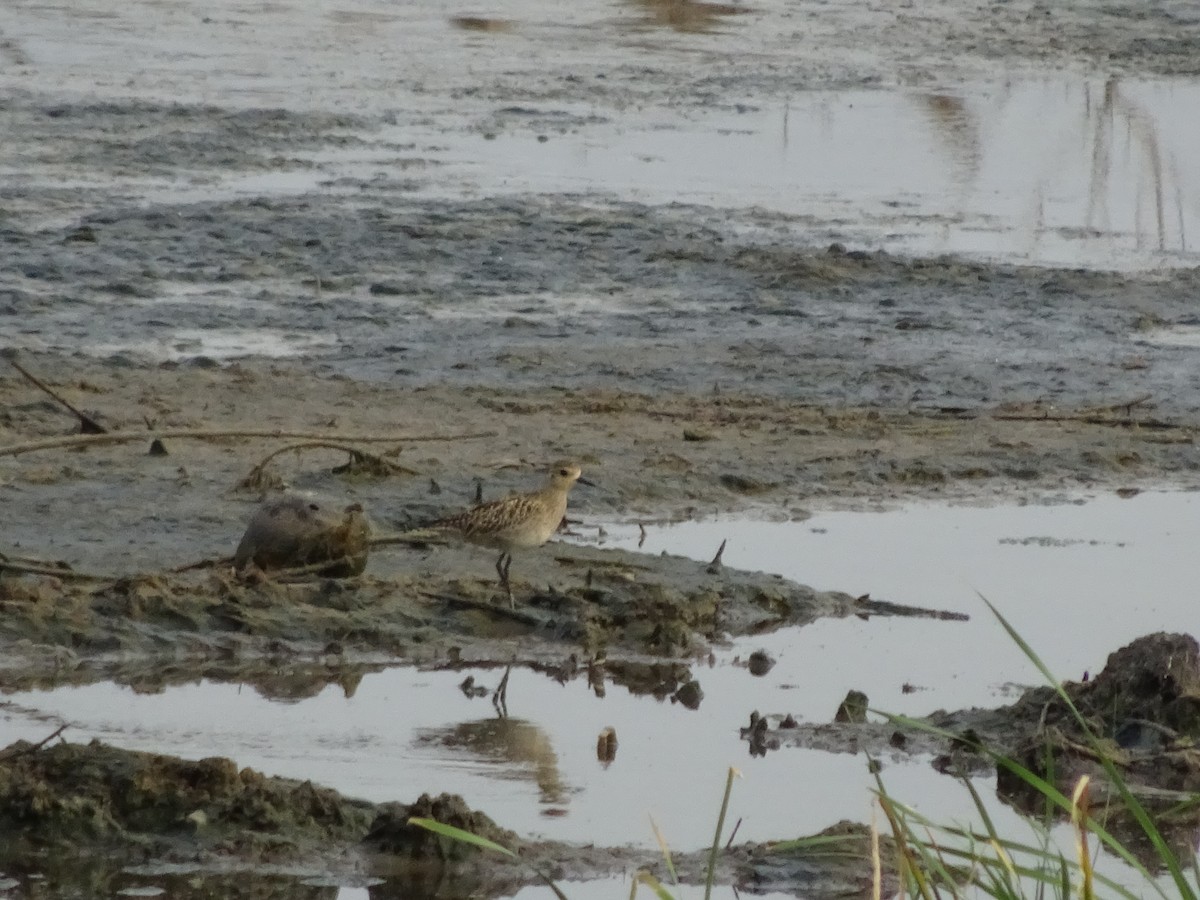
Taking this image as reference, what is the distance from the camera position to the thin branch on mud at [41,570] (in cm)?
763

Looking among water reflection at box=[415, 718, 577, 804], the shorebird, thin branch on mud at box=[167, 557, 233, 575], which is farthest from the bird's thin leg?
water reflection at box=[415, 718, 577, 804]

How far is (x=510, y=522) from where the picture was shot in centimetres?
796

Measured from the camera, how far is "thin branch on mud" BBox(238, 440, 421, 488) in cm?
902

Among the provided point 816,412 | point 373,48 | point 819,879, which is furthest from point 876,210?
point 819,879

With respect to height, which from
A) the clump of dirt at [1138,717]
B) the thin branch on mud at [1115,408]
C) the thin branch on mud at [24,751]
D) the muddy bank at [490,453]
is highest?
the thin branch on mud at [24,751]

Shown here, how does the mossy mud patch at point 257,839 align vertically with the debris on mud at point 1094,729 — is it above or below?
above

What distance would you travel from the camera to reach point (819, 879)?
552 centimetres

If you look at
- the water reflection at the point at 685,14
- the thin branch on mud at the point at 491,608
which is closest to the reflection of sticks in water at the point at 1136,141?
the water reflection at the point at 685,14

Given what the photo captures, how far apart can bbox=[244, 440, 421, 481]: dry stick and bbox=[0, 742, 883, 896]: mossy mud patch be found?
10.9ft

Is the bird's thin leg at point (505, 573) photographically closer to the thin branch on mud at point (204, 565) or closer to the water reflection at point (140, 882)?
the thin branch on mud at point (204, 565)

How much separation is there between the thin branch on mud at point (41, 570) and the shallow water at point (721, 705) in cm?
88

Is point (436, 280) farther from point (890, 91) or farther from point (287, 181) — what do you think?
point (890, 91)

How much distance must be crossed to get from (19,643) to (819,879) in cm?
267

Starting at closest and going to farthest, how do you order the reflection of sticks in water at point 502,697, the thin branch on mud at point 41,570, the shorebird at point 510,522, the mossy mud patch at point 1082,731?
the mossy mud patch at point 1082,731 < the reflection of sticks in water at point 502,697 < the thin branch on mud at point 41,570 < the shorebird at point 510,522
